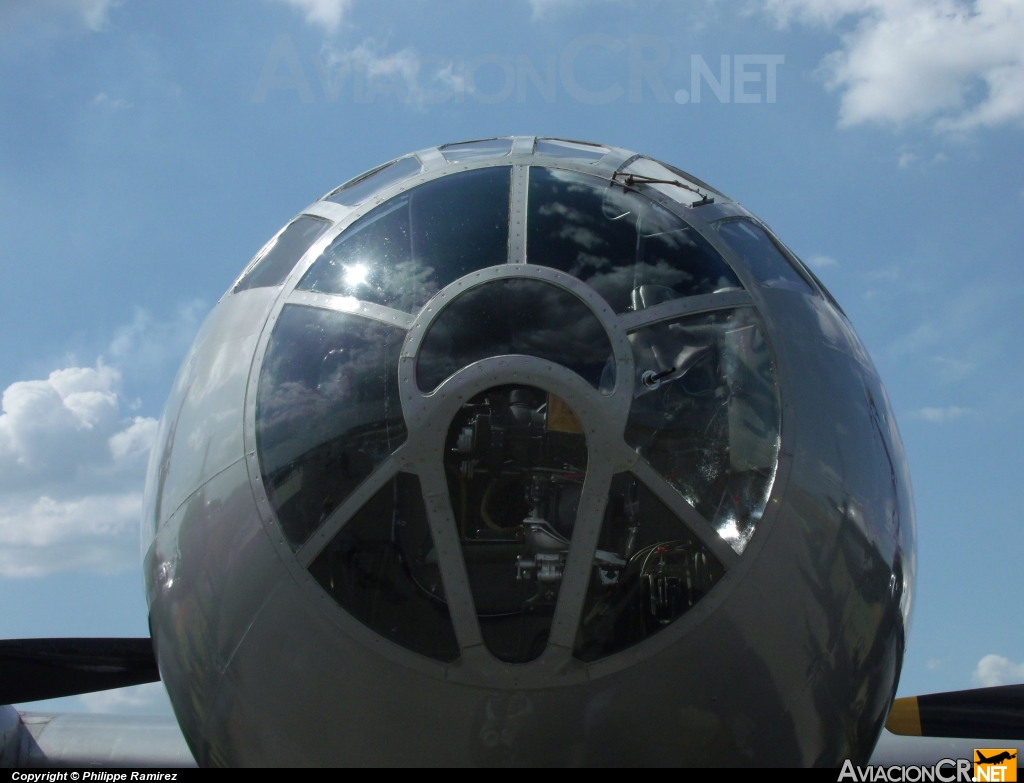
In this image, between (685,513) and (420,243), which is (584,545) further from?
(420,243)

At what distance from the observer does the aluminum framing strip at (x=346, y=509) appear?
13.5 feet

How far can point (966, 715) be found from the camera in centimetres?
711

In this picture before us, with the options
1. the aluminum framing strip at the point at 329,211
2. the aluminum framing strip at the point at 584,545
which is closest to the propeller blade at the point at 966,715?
the aluminum framing strip at the point at 584,545

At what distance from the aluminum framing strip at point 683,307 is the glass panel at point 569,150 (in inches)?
46.5

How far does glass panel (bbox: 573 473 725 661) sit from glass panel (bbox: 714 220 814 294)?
4.74 ft

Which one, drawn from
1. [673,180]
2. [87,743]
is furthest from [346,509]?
[87,743]

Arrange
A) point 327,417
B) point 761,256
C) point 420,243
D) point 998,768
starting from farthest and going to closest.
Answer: point 998,768 < point 761,256 < point 420,243 < point 327,417

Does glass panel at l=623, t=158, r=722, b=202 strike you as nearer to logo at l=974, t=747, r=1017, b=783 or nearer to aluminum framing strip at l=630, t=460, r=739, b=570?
aluminum framing strip at l=630, t=460, r=739, b=570

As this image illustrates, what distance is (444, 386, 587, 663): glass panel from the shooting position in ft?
13.4

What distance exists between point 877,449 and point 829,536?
72 cm

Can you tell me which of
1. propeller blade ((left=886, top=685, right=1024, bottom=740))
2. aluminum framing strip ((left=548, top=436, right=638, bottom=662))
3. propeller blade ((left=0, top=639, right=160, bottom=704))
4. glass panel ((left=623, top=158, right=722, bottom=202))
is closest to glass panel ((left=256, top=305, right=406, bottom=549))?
aluminum framing strip ((left=548, top=436, right=638, bottom=662))

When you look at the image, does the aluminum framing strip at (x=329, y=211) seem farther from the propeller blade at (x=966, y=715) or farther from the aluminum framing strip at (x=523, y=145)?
the propeller blade at (x=966, y=715)

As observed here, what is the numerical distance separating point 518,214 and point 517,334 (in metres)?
0.81

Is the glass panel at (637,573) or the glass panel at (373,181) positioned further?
the glass panel at (373,181)
